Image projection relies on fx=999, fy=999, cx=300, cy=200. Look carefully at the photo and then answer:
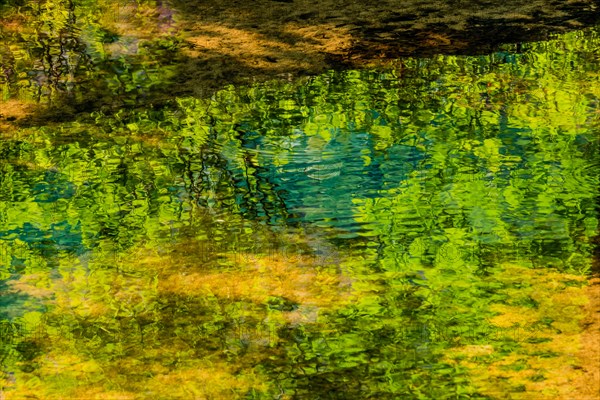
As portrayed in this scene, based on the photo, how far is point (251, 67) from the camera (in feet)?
14.1

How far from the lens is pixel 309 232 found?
3.04m

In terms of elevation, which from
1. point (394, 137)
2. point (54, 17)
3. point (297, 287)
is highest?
point (54, 17)

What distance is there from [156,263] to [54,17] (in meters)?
2.48

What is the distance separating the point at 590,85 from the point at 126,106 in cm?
186

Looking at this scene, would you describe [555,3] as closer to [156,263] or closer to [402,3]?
[402,3]

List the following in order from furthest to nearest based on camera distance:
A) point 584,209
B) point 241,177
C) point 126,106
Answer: point 126,106 < point 241,177 < point 584,209

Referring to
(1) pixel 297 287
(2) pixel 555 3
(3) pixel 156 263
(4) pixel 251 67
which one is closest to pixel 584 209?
(1) pixel 297 287

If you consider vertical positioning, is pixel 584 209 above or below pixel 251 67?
below

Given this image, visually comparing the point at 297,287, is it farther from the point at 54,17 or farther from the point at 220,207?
the point at 54,17

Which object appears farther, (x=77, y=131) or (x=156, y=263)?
(x=77, y=131)

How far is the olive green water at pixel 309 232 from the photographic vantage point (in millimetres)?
2420

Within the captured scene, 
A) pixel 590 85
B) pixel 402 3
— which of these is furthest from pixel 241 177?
pixel 402 3

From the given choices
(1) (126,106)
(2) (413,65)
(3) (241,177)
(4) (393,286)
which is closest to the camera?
(4) (393,286)

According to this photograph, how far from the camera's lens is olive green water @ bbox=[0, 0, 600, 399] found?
7.94ft
